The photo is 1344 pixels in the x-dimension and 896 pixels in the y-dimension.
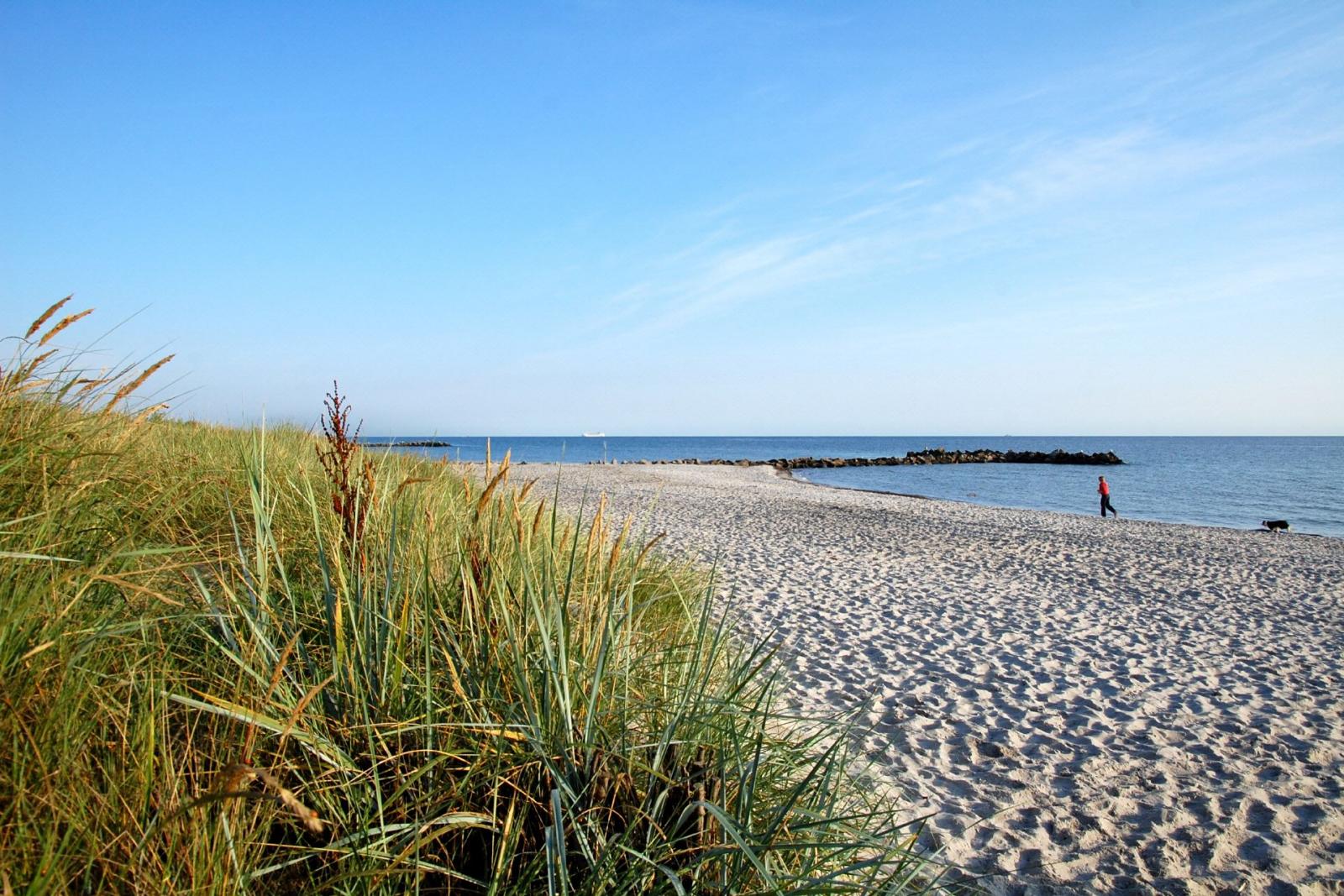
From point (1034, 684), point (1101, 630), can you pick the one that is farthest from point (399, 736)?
point (1101, 630)

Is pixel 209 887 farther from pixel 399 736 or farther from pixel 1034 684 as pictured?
pixel 1034 684

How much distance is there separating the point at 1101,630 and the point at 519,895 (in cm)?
778

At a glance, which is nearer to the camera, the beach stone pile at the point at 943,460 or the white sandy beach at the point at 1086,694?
the white sandy beach at the point at 1086,694

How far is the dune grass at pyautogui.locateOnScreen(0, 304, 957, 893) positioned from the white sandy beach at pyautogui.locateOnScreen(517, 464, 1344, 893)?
1.67 feet

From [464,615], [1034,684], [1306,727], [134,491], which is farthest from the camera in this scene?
[1034,684]

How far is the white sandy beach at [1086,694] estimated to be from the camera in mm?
3576

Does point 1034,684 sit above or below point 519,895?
below

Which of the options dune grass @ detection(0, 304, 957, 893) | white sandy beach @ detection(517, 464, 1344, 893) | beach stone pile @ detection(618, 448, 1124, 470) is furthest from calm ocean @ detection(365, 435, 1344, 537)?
dune grass @ detection(0, 304, 957, 893)

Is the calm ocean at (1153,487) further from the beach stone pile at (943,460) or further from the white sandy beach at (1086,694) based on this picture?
the white sandy beach at (1086,694)

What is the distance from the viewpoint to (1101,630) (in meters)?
7.76

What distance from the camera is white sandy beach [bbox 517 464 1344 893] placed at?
3.58m

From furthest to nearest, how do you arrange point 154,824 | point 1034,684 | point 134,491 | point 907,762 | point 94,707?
point 1034,684
point 907,762
point 134,491
point 94,707
point 154,824

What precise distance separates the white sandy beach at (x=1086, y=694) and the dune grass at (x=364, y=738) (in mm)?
508

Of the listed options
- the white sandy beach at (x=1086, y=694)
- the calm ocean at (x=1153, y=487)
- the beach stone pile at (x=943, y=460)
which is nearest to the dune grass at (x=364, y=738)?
the white sandy beach at (x=1086, y=694)
